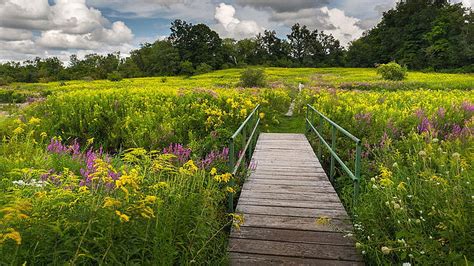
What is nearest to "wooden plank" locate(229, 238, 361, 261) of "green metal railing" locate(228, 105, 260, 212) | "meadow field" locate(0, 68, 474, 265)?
"meadow field" locate(0, 68, 474, 265)

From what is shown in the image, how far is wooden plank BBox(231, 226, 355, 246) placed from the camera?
409 cm

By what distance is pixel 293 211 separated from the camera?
499 cm

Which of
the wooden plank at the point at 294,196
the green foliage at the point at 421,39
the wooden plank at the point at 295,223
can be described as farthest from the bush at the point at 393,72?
the green foliage at the point at 421,39

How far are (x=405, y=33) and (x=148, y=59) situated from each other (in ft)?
181

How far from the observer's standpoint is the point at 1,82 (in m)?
51.5

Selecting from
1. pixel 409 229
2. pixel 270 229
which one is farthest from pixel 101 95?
pixel 409 229

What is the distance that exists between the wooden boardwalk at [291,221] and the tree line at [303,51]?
52852 mm

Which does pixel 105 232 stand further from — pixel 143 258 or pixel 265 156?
pixel 265 156

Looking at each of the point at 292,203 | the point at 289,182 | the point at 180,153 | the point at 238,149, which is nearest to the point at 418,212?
the point at 292,203

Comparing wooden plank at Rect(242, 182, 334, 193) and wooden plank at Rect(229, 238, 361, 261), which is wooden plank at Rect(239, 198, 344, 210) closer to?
wooden plank at Rect(242, 182, 334, 193)

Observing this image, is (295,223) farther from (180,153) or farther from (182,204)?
(180,153)

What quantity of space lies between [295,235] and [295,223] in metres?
0.35

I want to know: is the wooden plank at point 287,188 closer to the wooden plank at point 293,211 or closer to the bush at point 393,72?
the wooden plank at point 293,211

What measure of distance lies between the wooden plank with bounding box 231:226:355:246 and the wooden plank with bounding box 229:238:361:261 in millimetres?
93
